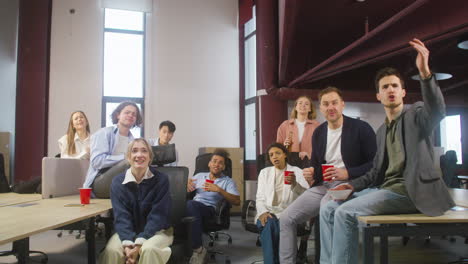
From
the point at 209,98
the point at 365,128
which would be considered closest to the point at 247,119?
the point at 209,98

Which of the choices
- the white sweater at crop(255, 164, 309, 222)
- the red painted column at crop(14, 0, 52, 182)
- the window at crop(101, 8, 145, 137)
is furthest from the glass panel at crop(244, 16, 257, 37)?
the white sweater at crop(255, 164, 309, 222)

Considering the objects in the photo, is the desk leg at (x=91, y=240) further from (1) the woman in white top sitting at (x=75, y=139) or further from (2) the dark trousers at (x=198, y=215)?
(1) the woman in white top sitting at (x=75, y=139)

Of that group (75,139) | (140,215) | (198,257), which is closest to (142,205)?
(140,215)

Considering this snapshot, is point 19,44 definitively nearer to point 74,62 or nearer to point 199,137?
point 74,62

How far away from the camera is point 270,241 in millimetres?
2820

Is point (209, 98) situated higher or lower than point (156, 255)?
higher

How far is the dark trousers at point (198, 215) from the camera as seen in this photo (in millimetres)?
3057

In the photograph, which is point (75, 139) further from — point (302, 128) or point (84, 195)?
point (302, 128)

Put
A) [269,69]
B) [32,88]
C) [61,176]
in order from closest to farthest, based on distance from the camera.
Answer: [61,176] → [269,69] → [32,88]

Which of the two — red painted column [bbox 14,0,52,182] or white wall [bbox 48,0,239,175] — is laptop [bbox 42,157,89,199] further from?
red painted column [bbox 14,0,52,182]

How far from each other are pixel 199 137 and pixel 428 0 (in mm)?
4512

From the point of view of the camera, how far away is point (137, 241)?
2.13m

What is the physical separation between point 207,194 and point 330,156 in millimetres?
1408

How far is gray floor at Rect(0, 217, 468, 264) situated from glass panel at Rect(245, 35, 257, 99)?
119 inches
